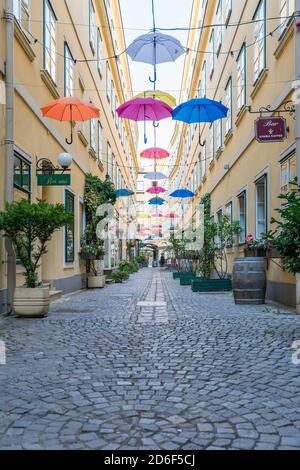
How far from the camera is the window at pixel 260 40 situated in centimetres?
1110

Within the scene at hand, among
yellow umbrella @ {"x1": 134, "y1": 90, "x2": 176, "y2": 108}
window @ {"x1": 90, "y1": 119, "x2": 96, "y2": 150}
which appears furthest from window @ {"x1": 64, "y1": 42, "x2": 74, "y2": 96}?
window @ {"x1": 90, "y1": 119, "x2": 96, "y2": 150}

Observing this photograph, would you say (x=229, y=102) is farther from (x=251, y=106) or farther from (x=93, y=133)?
(x=93, y=133)

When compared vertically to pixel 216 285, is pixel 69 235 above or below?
above

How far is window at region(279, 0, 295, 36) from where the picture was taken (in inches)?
356

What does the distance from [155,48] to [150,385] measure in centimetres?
1026

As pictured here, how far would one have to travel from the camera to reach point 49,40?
11.6m

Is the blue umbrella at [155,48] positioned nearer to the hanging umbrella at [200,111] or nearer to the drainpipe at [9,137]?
the hanging umbrella at [200,111]

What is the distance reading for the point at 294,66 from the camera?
8.74 meters

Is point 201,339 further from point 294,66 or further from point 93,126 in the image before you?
point 93,126

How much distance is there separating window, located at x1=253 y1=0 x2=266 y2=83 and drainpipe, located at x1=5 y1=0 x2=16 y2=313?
558 cm

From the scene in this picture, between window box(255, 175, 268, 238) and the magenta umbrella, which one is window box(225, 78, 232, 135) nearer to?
the magenta umbrella

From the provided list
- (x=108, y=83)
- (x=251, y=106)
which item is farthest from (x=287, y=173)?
(x=108, y=83)

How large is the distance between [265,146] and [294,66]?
253 centimetres
